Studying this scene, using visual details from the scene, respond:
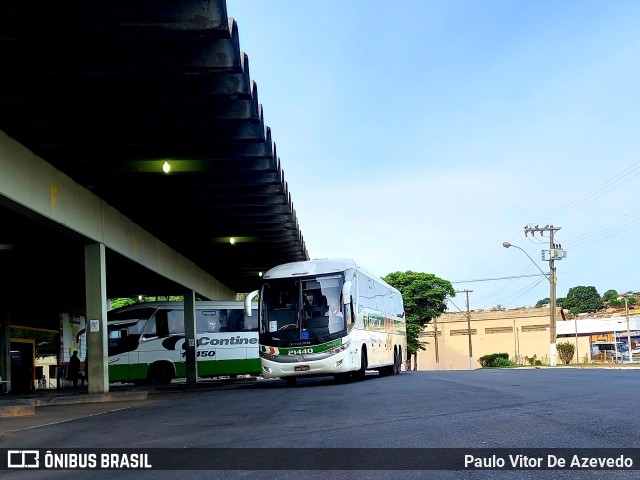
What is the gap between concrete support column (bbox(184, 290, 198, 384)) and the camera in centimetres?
3180

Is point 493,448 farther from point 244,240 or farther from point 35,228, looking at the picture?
point 244,240

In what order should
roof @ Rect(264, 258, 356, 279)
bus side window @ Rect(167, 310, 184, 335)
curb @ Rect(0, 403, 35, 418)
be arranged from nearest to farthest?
1. curb @ Rect(0, 403, 35, 418)
2. roof @ Rect(264, 258, 356, 279)
3. bus side window @ Rect(167, 310, 184, 335)

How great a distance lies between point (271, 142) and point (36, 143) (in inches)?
183

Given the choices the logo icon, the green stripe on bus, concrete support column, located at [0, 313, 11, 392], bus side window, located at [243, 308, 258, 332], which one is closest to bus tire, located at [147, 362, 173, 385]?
the green stripe on bus

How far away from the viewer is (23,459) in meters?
7.76

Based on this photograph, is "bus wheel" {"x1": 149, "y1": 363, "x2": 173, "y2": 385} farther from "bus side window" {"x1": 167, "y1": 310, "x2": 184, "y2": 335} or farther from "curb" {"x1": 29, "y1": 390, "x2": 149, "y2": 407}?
"curb" {"x1": 29, "y1": 390, "x2": 149, "y2": 407}

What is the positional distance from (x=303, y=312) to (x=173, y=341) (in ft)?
41.8

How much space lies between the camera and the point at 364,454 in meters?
6.84

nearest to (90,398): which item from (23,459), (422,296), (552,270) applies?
(23,459)

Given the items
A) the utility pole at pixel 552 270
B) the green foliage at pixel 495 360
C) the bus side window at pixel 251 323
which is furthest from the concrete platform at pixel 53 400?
the green foliage at pixel 495 360

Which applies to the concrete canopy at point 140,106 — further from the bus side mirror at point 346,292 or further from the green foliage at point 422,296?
the green foliage at point 422,296

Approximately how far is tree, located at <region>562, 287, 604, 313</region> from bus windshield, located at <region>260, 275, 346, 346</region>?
118m

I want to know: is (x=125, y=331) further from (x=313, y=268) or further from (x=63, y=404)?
(x=63, y=404)

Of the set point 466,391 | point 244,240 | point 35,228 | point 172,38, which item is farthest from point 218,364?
point 172,38
